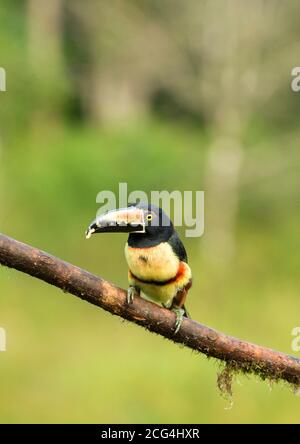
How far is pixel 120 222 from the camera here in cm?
317

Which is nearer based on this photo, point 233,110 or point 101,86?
point 233,110

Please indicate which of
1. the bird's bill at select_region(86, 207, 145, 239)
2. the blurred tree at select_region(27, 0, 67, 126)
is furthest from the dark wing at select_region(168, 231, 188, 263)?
the blurred tree at select_region(27, 0, 67, 126)

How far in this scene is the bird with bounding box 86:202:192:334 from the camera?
320 centimetres

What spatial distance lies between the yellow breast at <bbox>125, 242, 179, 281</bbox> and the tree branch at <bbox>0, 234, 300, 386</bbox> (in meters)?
0.21

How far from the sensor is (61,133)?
14250 mm

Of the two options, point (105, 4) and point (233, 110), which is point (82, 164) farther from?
point (105, 4)

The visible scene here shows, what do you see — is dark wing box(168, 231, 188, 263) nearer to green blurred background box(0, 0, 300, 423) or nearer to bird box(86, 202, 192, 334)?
bird box(86, 202, 192, 334)

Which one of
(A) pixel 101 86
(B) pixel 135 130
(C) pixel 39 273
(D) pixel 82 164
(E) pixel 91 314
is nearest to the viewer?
(C) pixel 39 273

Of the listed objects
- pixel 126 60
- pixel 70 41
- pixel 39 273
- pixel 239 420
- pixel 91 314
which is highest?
pixel 70 41

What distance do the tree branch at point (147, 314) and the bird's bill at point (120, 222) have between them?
0.18 m

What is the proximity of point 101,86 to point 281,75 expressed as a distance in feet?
17.0

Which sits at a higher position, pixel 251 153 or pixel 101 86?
pixel 101 86
